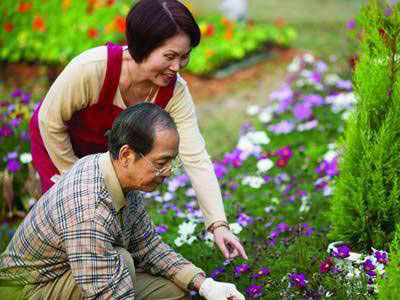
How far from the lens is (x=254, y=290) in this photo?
2.92 metres

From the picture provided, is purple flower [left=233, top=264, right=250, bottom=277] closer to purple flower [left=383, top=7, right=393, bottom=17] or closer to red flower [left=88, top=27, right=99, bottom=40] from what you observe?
purple flower [left=383, top=7, right=393, bottom=17]

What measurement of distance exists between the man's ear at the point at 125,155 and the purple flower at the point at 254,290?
0.83 m

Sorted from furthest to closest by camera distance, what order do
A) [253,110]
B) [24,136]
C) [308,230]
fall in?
[253,110] < [24,136] < [308,230]

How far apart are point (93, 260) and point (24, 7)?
5.77m

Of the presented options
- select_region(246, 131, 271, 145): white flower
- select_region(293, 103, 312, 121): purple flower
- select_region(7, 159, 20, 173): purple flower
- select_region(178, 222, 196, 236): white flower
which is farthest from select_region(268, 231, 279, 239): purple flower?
select_region(293, 103, 312, 121): purple flower

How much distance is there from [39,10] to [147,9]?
5673 millimetres

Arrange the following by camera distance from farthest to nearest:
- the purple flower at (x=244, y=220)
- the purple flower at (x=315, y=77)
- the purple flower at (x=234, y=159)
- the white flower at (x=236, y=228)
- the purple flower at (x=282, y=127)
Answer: the purple flower at (x=315, y=77) < the purple flower at (x=282, y=127) < the purple flower at (x=234, y=159) < the purple flower at (x=244, y=220) < the white flower at (x=236, y=228)

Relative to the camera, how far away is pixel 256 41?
26.2ft

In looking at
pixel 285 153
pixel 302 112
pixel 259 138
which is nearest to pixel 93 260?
pixel 285 153

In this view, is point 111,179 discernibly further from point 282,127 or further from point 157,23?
point 282,127

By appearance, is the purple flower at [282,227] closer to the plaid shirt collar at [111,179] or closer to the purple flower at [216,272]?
the purple flower at [216,272]

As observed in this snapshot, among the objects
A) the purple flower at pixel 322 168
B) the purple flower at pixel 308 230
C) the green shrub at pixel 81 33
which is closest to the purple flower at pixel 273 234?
the purple flower at pixel 308 230

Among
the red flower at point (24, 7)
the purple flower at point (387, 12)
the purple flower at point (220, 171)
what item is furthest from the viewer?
the red flower at point (24, 7)

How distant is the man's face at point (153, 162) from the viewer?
8.25ft
